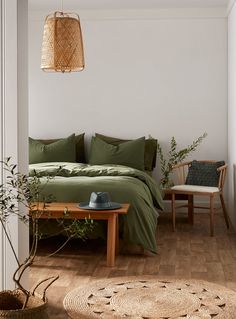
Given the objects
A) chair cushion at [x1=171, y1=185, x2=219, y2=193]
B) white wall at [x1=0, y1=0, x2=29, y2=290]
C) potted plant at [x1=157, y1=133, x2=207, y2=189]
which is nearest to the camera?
white wall at [x1=0, y1=0, x2=29, y2=290]

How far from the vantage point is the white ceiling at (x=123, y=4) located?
754cm

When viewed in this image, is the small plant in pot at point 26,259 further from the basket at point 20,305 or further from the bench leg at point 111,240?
the bench leg at point 111,240

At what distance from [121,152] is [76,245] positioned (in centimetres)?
184

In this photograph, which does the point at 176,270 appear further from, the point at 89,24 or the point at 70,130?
the point at 89,24

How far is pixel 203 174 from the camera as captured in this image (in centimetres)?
732

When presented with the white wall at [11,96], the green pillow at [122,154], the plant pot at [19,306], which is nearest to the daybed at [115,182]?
the green pillow at [122,154]

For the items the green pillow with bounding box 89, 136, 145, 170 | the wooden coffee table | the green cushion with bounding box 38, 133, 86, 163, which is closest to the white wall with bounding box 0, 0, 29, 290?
the wooden coffee table

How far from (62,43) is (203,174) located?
2.46 m

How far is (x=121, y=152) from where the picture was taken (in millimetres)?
7477

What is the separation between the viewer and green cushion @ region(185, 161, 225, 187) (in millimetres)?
7258

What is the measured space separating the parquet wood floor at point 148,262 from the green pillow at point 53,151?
5.43ft

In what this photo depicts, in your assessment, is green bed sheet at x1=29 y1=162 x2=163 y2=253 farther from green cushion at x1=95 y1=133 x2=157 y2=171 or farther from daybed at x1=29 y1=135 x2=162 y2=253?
green cushion at x1=95 y1=133 x2=157 y2=171

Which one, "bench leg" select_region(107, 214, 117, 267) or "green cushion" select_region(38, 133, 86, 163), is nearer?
"bench leg" select_region(107, 214, 117, 267)

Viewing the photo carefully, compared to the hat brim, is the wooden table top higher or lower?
lower
